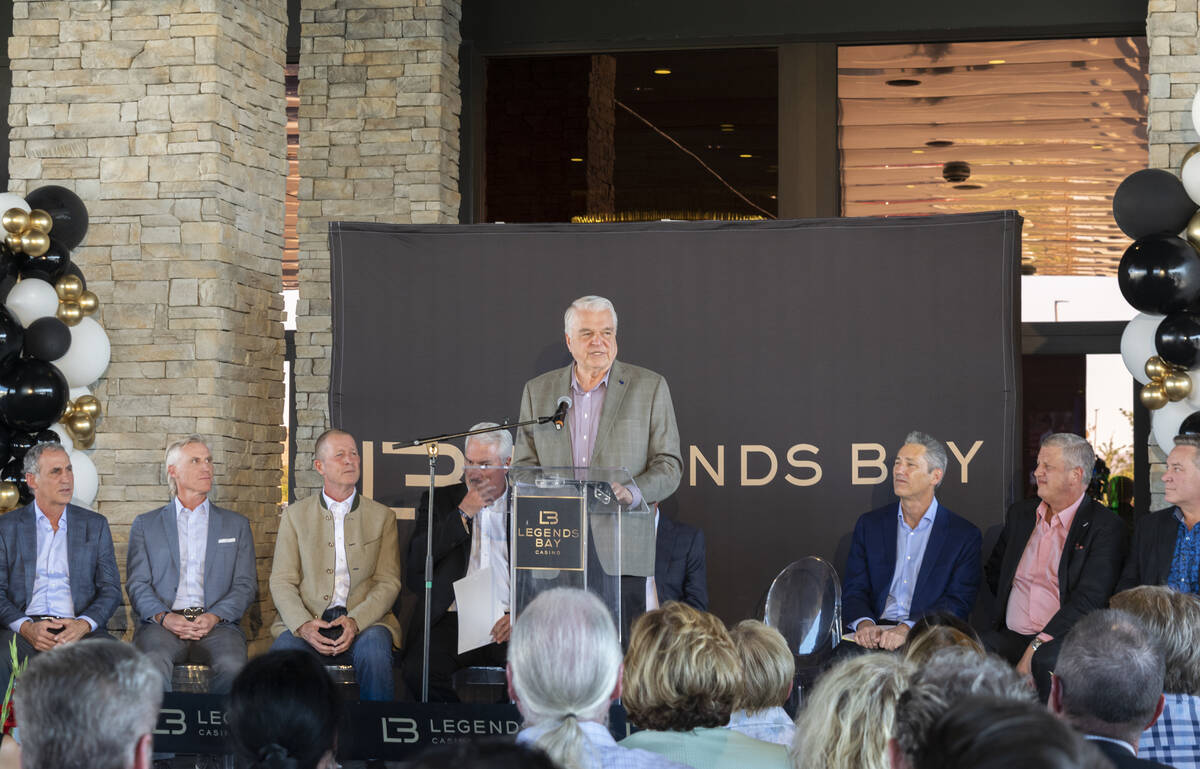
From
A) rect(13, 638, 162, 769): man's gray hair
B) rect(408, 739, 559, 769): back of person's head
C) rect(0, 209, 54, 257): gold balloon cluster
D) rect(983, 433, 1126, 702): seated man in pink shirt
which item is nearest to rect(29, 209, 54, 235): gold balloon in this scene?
rect(0, 209, 54, 257): gold balloon cluster

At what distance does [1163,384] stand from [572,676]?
169 inches

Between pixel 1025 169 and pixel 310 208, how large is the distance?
13.2 ft

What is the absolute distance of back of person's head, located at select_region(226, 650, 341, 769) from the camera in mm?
2396

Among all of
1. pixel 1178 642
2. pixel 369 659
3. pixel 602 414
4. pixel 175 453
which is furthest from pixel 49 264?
pixel 1178 642

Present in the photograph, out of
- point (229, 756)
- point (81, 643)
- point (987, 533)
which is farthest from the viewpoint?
point (987, 533)

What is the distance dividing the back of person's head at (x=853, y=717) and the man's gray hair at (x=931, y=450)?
12.0ft

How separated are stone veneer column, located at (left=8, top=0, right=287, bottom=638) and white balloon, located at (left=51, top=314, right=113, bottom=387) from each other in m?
0.17

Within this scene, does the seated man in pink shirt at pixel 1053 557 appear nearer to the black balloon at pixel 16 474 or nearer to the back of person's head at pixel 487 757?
the black balloon at pixel 16 474

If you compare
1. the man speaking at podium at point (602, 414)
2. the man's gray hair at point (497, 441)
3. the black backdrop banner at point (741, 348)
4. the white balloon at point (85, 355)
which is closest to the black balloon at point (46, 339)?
the white balloon at point (85, 355)

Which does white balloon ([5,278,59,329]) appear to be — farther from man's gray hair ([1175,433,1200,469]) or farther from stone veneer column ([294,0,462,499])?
man's gray hair ([1175,433,1200,469])

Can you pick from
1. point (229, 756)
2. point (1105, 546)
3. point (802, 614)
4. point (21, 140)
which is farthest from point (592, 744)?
point (21, 140)

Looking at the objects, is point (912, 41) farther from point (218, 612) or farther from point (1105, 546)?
point (218, 612)

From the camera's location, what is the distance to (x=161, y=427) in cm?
664

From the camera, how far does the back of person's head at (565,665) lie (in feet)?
8.29
